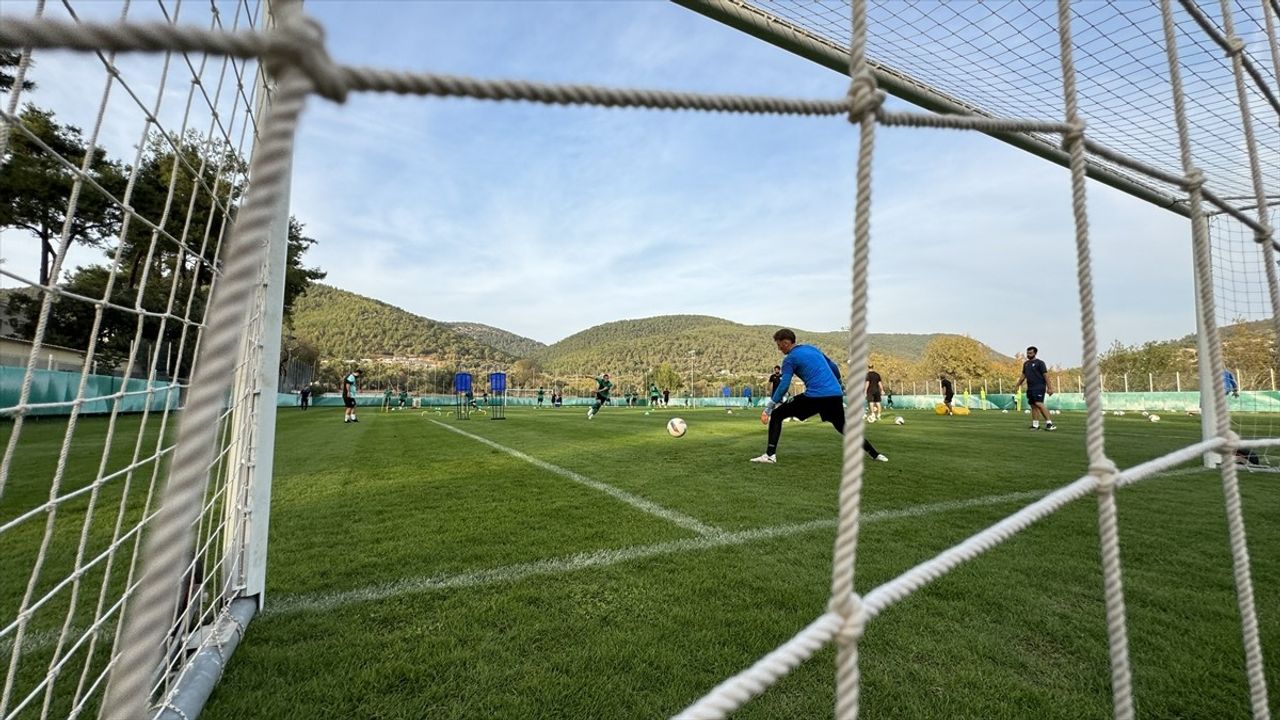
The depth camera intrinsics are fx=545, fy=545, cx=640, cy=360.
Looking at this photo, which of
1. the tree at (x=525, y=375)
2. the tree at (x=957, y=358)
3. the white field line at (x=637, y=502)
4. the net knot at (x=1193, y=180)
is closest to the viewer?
the net knot at (x=1193, y=180)

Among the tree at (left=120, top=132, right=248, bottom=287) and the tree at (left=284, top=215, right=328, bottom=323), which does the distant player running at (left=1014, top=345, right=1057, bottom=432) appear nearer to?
the tree at (left=120, top=132, right=248, bottom=287)

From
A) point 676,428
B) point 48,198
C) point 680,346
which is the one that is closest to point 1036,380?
point 676,428

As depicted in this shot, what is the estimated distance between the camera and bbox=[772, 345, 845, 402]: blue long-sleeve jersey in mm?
6051

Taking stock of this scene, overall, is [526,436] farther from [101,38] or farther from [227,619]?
[101,38]

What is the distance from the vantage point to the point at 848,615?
836mm

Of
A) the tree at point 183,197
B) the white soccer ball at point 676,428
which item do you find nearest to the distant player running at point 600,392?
the white soccer ball at point 676,428

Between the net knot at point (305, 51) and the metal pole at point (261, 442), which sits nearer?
the net knot at point (305, 51)

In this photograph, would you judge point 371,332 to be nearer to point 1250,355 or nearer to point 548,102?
point 1250,355

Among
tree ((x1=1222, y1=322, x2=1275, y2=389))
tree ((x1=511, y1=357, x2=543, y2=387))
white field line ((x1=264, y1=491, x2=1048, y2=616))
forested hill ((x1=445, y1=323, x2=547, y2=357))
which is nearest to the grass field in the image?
white field line ((x1=264, y1=491, x2=1048, y2=616))

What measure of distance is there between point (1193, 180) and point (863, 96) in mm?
1408

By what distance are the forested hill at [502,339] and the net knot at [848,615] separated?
123498 millimetres

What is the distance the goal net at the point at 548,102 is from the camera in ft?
1.80

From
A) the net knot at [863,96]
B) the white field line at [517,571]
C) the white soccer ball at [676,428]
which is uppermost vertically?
the net knot at [863,96]

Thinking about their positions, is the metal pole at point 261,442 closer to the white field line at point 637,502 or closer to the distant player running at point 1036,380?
the white field line at point 637,502
